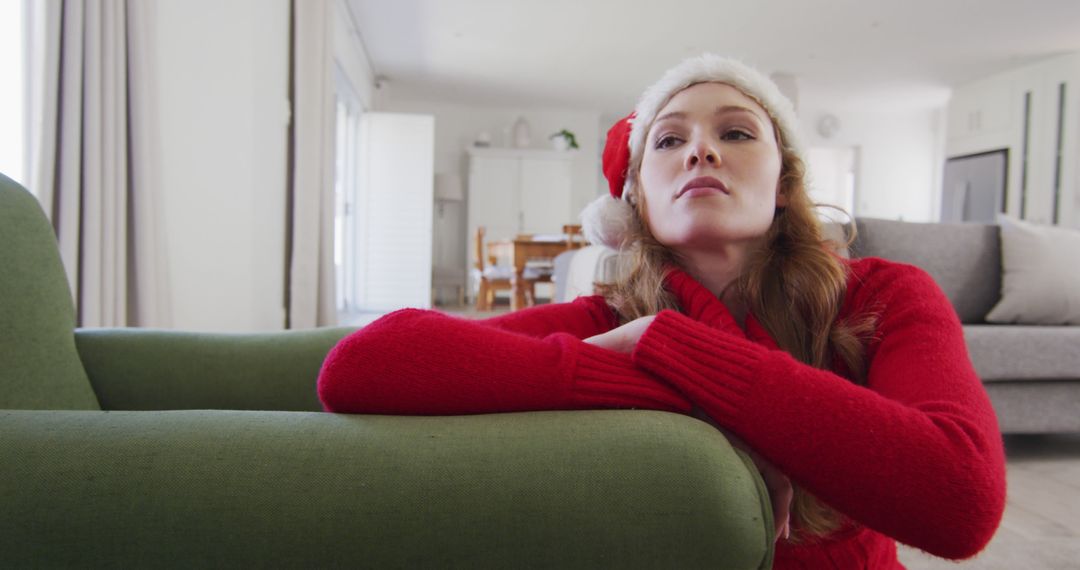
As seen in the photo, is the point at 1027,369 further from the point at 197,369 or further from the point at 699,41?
the point at 699,41

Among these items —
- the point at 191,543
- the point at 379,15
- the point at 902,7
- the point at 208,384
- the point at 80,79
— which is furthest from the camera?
the point at 379,15

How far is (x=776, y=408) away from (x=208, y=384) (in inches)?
32.7

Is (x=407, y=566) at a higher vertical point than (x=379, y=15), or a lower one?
lower

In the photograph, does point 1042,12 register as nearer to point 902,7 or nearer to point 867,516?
point 902,7

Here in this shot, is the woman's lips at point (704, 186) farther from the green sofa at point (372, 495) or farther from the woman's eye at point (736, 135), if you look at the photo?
the green sofa at point (372, 495)

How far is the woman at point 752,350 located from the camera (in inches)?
18.5

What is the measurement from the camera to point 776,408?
48cm

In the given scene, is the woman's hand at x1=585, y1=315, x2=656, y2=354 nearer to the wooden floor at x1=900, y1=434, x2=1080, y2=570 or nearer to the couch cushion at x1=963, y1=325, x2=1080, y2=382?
the wooden floor at x1=900, y1=434, x2=1080, y2=570

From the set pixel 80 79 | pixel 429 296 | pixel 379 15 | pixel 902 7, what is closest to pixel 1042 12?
pixel 902 7

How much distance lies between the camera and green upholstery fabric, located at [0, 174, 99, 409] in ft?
2.47

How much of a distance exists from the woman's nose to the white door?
6.13 meters

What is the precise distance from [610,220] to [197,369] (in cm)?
67

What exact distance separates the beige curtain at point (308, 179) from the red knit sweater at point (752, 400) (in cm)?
336

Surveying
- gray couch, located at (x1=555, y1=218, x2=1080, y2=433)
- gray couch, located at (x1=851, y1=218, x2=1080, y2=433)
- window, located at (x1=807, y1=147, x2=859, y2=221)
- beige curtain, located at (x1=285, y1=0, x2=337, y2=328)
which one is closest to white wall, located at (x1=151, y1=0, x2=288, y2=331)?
beige curtain, located at (x1=285, y1=0, x2=337, y2=328)
